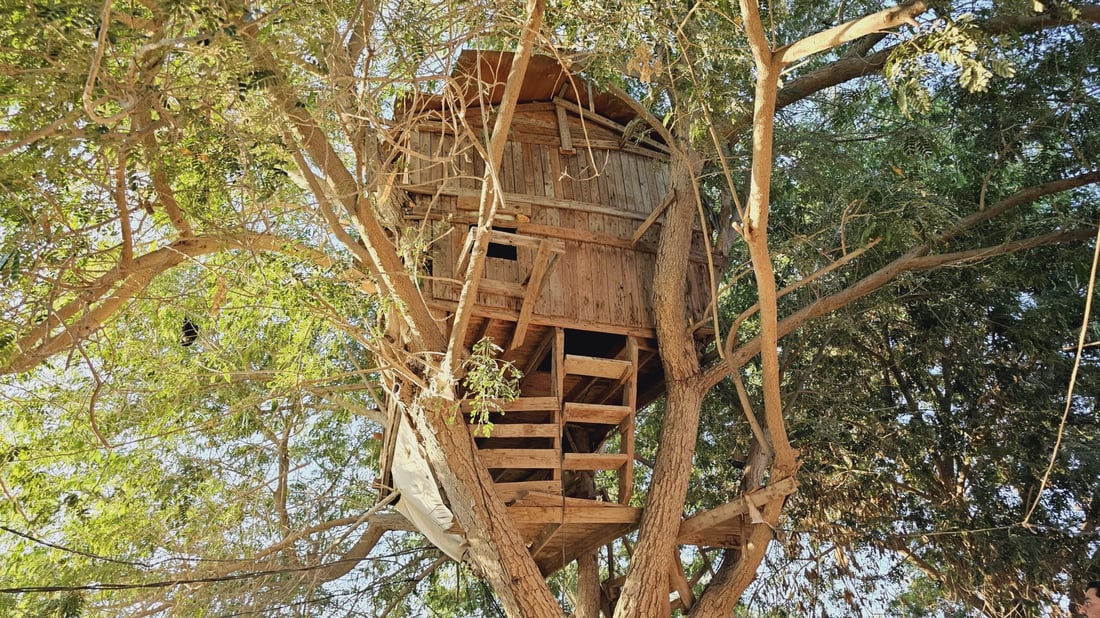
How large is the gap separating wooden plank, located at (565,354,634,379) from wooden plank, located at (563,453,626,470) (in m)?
0.72

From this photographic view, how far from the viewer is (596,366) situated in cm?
806

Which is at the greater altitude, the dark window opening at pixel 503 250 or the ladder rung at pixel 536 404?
the dark window opening at pixel 503 250

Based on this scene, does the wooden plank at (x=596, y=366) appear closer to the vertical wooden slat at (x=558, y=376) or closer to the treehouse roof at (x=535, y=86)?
the vertical wooden slat at (x=558, y=376)

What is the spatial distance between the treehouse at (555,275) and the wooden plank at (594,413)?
13 millimetres

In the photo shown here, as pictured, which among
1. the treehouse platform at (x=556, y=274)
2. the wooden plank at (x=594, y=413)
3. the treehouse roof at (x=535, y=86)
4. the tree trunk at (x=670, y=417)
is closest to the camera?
the tree trunk at (x=670, y=417)

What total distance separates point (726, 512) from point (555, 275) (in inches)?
100

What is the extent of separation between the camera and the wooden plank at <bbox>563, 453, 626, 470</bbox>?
25.6ft

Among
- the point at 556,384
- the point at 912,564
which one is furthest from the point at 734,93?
the point at 912,564

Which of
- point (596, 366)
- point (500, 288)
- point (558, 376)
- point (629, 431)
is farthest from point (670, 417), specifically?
point (500, 288)

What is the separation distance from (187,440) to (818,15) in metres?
7.22

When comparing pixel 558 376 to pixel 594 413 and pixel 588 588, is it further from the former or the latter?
pixel 588 588

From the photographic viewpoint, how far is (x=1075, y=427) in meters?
9.67

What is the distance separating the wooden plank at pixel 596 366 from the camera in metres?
7.99

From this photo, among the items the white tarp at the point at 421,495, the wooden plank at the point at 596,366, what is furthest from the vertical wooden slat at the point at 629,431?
the white tarp at the point at 421,495
